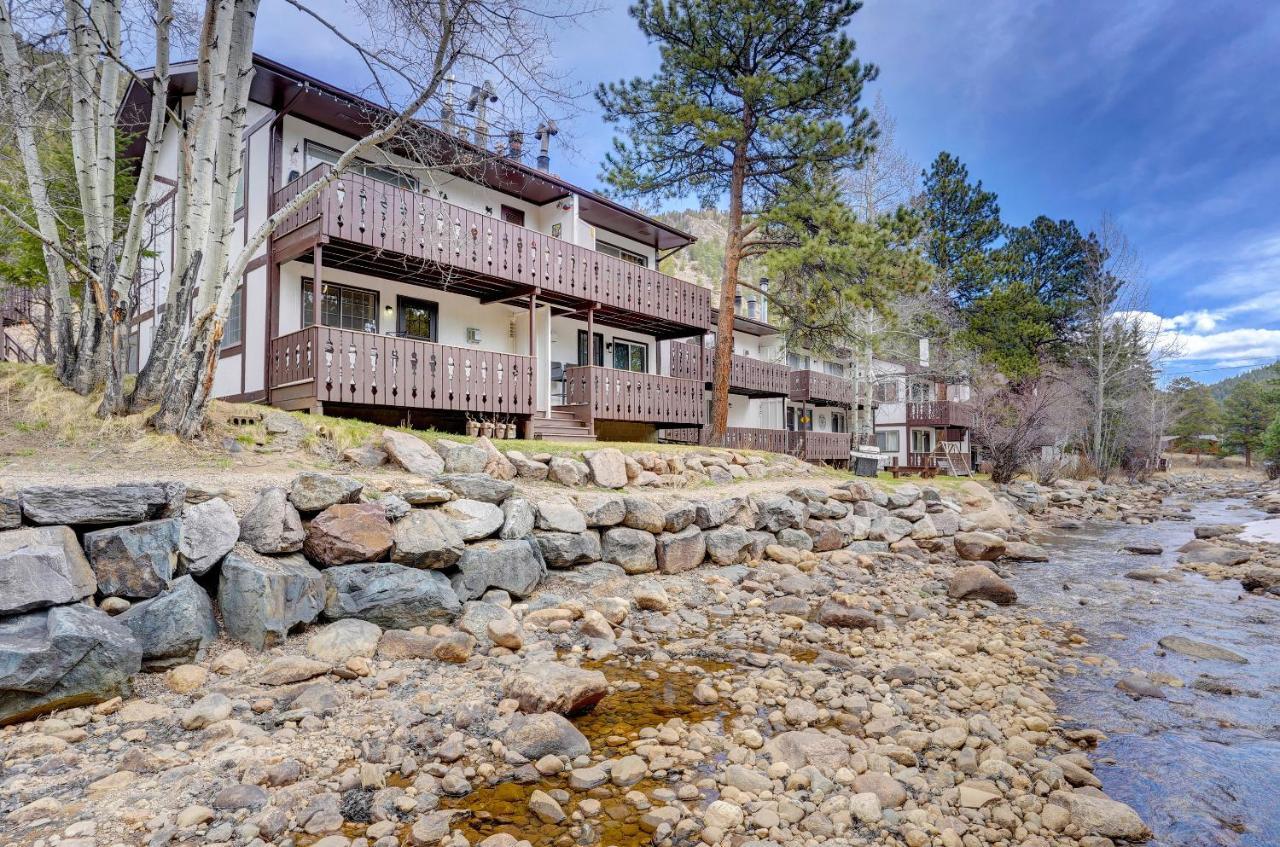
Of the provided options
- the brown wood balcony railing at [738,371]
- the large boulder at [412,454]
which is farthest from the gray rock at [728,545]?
the brown wood balcony railing at [738,371]

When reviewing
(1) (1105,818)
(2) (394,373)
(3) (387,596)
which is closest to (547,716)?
(3) (387,596)

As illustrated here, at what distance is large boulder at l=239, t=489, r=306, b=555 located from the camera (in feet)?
18.5

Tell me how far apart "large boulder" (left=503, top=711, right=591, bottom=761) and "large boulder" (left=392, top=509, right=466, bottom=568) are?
2.76 metres

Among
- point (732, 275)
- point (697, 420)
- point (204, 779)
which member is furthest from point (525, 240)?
point (204, 779)

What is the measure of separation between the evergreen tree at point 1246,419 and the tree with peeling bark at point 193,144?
6014 centimetres

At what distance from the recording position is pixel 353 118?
12.8 meters

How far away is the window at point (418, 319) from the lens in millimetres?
14188

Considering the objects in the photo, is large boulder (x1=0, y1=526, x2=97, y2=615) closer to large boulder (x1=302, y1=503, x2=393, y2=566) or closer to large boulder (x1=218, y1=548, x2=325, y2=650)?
→ large boulder (x1=218, y1=548, x2=325, y2=650)

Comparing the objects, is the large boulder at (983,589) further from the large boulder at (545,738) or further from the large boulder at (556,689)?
the large boulder at (545,738)

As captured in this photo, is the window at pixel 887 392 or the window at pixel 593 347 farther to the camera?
the window at pixel 887 392

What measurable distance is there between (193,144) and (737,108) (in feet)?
42.7

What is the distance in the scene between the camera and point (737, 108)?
1650 cm

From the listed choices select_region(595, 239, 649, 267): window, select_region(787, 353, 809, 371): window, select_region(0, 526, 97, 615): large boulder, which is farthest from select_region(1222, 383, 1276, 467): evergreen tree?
select_region(0, 526, 97, 615): large boulder

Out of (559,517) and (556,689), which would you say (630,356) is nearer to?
(559,517)
